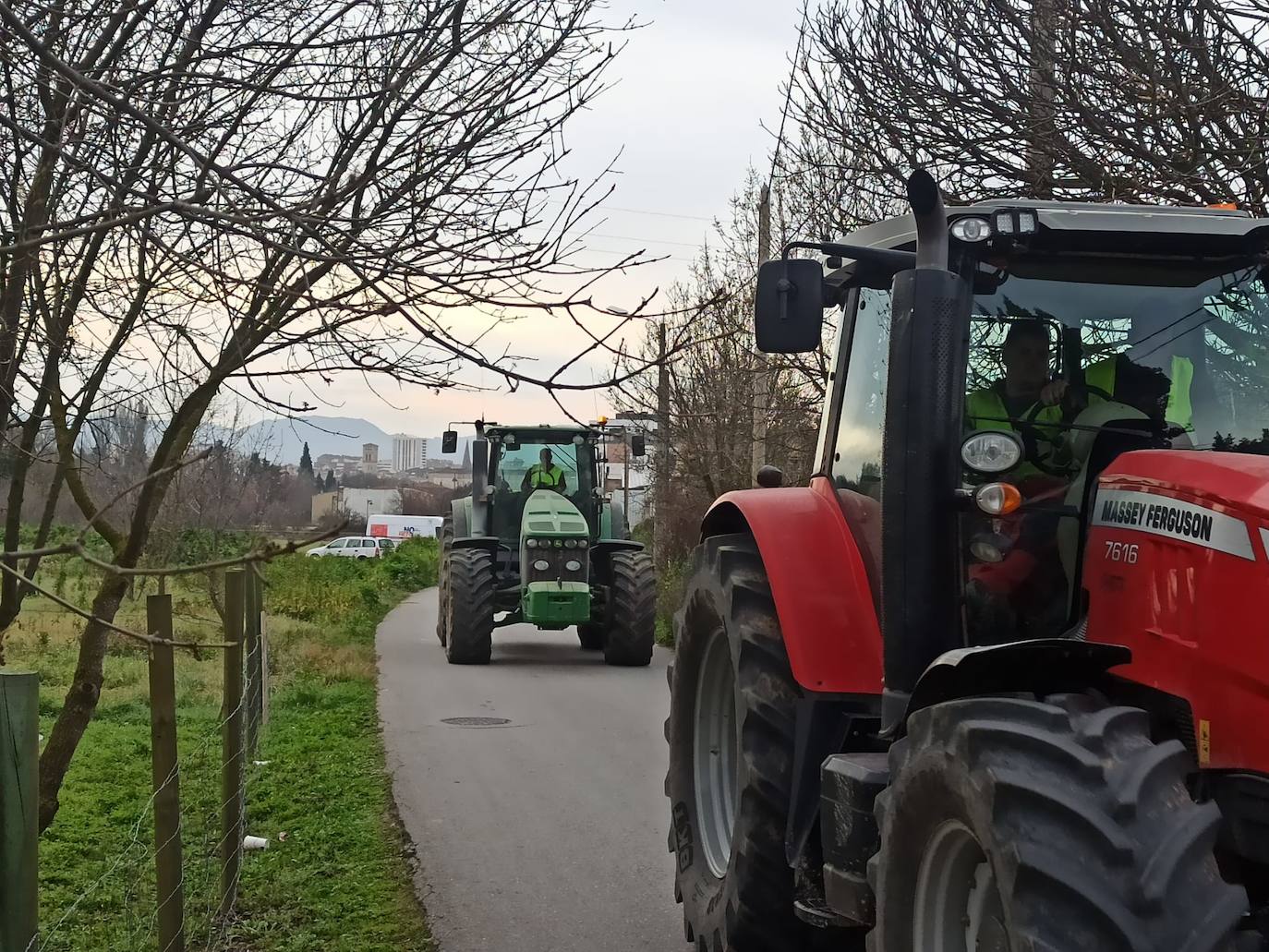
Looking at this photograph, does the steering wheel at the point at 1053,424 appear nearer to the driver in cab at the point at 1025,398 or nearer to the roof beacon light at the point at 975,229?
the driver in cab at the point at 1025,398

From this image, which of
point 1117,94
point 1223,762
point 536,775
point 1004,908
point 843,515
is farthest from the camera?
point 536,775

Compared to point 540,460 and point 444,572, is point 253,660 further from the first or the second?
point 540,460

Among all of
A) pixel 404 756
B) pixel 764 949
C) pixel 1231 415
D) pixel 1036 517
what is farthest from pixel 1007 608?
pixel 404 756

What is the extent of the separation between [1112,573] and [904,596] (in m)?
0.56

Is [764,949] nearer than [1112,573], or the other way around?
[1112,573]

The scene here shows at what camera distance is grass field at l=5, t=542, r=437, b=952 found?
603cm

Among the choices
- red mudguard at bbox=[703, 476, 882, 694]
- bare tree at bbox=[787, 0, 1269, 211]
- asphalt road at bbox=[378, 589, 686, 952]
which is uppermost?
bare tree at bbox=[787, 0, 1269, 211]

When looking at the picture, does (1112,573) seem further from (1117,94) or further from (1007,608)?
(1117,94)

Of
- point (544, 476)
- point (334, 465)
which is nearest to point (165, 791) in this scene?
point (334, 465)

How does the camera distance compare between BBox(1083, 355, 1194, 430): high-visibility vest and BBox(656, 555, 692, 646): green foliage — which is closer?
BBox(1083, 355, 1194, 430): high-visibility vest

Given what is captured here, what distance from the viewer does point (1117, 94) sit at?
8820mm

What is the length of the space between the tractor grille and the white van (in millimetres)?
63800

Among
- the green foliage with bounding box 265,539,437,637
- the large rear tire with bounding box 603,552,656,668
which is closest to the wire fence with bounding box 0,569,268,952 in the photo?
the large rear tire with bounding box 603,552,656,668

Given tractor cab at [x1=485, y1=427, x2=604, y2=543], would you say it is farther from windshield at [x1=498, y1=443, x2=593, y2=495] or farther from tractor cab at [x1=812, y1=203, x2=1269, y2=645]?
tractor cab at [x1=812, y1=203, x2=1269, y2=645]
